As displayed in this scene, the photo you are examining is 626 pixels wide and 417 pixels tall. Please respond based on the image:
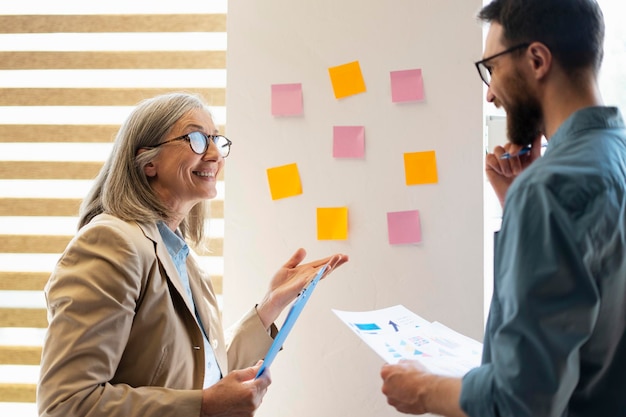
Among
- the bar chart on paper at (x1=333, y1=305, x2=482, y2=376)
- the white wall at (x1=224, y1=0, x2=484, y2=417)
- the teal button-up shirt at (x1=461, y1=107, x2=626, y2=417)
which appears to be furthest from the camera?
the white wall at (x1=224, y1=0, x2=484, y2=417)

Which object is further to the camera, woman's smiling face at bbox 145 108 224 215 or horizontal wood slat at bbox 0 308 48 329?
horizontal wood slat at bbox 0 308 48 329

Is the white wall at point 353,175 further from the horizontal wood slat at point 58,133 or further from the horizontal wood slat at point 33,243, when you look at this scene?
the horizontal wood slat at point 33,243

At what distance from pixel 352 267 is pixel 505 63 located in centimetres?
126

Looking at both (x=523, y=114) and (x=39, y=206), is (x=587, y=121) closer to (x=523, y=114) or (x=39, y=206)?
(x=523, y=114)

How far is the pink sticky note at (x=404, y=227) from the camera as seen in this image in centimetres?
232

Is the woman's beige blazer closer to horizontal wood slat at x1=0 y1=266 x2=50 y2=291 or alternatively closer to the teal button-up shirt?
the teal button-up shirt

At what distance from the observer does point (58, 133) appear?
274 centimetres

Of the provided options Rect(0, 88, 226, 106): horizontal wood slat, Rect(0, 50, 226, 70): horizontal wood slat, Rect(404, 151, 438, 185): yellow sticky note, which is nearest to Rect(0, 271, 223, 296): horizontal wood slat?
Rect(0, 88, 226, 106): horizontal wood slat

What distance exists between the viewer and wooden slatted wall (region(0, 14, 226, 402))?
2.66 m

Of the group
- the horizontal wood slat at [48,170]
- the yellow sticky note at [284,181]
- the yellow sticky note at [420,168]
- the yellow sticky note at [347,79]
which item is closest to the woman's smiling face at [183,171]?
the yellow sticky note at [284,181]

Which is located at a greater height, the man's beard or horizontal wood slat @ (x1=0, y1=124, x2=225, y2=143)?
horizontal wood slat @ (x1=0, y1=124, x2=225, y2=143)

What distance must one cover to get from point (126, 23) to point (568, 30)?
1.99 metres

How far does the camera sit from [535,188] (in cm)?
100

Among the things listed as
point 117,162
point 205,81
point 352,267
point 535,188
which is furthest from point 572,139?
point 205,81
